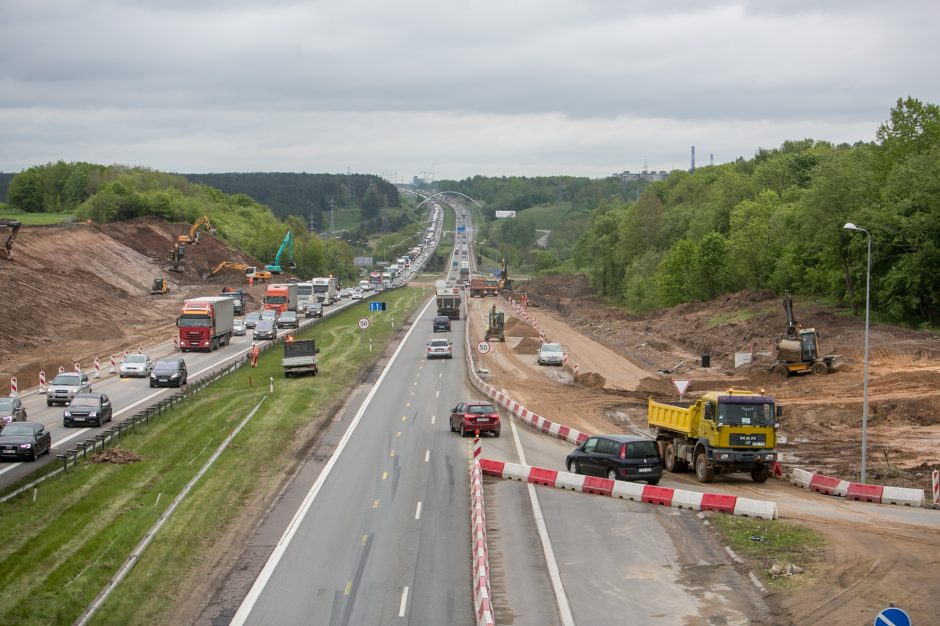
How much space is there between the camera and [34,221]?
177500 mm

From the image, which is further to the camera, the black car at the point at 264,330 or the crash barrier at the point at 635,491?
the black car at the point at 264,330

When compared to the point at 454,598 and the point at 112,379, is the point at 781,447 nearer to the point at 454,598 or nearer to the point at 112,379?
the point at 454,598

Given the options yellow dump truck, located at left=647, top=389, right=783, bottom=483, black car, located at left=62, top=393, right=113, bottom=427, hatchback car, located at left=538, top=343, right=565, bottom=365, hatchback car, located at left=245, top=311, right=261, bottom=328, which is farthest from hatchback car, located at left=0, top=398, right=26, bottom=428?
hatchback car, located at left=245, top=311, right=261, bottom=328

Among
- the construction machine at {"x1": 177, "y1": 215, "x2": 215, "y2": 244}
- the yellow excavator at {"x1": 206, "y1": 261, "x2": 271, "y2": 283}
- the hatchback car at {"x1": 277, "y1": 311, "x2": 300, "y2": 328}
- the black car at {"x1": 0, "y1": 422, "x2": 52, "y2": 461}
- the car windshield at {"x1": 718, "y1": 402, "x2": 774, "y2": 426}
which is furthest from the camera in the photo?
the construction machine at {"x1": 177, "y1": 215, "x2": 215, "y2": 244}

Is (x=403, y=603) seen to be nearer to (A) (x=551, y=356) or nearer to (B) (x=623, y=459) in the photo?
(B) (x=623, y=459)

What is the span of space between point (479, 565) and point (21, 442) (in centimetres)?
2182

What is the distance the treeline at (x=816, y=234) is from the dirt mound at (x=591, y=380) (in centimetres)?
2075

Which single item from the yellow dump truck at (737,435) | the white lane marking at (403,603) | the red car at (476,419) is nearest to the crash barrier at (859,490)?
the yellow dump truck at (737,435)

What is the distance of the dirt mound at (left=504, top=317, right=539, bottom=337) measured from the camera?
9344 centimetres

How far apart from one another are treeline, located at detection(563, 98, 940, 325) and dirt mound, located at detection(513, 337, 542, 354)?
2161 centimetres

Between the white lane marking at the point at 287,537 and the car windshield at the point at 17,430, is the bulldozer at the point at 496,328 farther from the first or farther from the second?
the car windshield at the point at 17,430

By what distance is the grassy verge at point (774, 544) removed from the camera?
22859 millimetres

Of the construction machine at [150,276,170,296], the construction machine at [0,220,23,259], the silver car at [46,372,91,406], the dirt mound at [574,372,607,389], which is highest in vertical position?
the construction machine at [0,220,23,259]

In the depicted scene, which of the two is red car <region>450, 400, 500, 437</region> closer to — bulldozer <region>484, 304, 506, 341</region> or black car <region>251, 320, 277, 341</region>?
bulldozer <region>484, 304, 506, 341</region>
